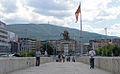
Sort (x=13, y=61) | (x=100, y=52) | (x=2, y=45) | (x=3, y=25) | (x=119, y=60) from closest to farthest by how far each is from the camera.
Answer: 1. (x=119, y=60)
2. (x=13, y=61)
3. (x=2, y=45)
4. (x=3, y=25)
5. (x=100, y=52)

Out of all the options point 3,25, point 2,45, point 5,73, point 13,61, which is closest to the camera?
point 5,73

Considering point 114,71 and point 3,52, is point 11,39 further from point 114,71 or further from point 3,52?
point 114,71

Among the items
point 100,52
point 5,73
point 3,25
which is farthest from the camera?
point 100,52

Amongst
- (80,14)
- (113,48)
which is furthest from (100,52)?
(80,14)

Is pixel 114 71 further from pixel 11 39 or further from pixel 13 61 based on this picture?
pixel 11 39

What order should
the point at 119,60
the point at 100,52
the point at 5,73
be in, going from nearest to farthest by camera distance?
the point at 119,60 < the point at 5,73 < the point at 100,52

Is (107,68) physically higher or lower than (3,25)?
lower

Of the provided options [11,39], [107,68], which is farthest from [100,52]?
[107,68]

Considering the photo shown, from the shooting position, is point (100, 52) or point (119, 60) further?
point (100, 52)

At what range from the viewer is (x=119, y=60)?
37.4 feet

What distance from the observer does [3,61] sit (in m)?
12.1

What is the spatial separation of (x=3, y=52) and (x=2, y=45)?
13.9ft

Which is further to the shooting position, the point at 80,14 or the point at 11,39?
the point at 11,39

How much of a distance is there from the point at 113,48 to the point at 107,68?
12377 cm
